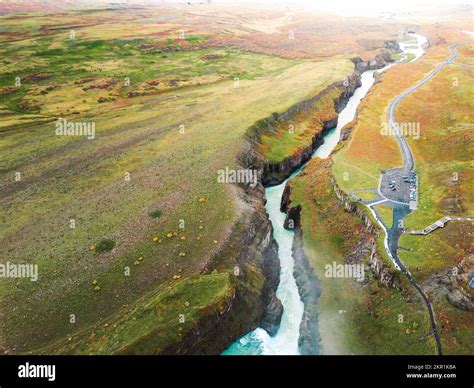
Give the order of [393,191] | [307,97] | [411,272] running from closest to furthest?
[411,272] → [393,191] → [307,97]

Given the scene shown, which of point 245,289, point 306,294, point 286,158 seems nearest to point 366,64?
point 286,158

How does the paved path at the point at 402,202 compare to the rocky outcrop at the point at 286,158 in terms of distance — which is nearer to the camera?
the paved path at the point at 402,202

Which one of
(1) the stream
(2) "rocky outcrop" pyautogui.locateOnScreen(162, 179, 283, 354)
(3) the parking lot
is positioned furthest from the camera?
(3) the parking lot

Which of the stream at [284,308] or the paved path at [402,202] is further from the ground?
the paved path at [402,202]

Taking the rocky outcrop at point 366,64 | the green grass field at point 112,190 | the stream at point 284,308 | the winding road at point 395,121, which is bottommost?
the stream at point 284,308

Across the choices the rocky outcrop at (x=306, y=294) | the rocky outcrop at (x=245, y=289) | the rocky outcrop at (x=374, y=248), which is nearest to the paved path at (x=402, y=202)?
the rocky outcrop at (x=374, y=248)

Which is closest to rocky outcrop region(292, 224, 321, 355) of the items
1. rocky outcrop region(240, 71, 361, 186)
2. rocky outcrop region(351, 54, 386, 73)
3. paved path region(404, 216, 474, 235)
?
paved path region(404, 216, 474, 235)

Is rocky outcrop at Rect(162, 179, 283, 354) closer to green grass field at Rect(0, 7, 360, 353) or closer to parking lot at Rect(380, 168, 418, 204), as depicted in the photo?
green grass field at Rect(0, 7, 360, 353)

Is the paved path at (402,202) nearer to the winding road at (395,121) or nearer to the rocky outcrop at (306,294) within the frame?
the winding road at (395,121)

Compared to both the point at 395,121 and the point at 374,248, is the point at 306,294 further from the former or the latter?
the point at 395,121
